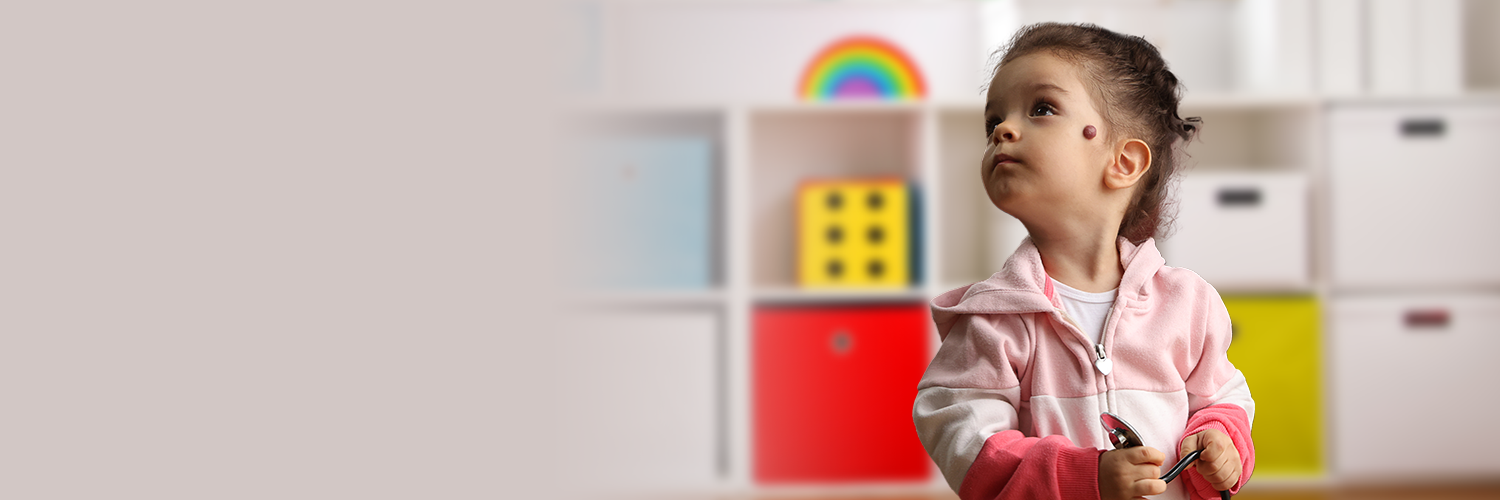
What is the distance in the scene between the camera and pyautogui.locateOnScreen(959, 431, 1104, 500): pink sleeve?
1.85ft

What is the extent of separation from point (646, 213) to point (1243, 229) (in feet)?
3.47

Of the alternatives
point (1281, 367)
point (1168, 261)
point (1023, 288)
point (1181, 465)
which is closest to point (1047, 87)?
point (1023, 288)

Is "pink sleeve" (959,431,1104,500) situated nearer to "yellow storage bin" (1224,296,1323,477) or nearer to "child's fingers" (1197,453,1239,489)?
"child's fingers" (1197,453,1239,489)

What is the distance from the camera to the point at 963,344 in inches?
24.9

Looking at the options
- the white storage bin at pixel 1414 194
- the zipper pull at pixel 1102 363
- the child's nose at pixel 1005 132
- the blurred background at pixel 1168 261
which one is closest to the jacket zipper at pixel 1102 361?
the zipper pull at pixel 1102 363

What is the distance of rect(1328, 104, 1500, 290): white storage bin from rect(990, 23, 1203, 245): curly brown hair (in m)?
1.53

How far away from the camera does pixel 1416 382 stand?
2.04m

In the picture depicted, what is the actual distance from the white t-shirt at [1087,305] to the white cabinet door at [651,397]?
57.0 inches

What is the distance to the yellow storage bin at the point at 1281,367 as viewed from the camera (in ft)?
6.64

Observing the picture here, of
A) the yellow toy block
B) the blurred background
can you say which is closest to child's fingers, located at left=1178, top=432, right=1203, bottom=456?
the blurred background

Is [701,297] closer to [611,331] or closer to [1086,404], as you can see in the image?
[611,331]

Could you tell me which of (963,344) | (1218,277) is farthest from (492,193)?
(1218,277)

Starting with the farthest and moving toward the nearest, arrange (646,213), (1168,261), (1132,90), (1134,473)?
1. (646,213)
2. (1168,261)
3. (1132,90)
4. (1134,473)

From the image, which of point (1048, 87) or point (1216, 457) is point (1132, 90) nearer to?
point (1048, 87)
